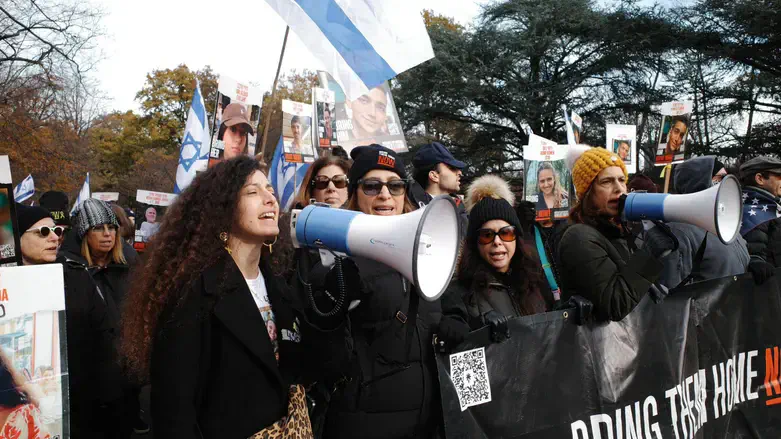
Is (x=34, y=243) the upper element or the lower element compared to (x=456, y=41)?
lower

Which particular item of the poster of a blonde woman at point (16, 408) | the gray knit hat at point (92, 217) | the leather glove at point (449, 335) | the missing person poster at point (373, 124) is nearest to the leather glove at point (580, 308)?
the leather glove at point (449, 335)

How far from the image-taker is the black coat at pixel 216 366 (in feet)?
6.21

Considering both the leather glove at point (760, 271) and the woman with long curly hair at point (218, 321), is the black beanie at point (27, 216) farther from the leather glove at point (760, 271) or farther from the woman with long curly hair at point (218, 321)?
the leather glove at point (760, 271)

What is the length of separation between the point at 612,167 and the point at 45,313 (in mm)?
2645

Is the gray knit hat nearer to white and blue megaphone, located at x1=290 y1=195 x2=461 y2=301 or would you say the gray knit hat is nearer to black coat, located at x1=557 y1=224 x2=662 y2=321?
white and blue megaphone, located at x1=290 y1=195 x2=461 y2=301

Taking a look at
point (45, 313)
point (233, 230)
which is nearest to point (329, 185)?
point (233, 230)

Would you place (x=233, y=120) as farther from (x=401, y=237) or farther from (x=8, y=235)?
(x=401, y=237)

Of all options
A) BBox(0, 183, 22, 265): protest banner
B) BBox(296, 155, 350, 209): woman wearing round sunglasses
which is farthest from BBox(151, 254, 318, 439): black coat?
BBox(296, 155, 350, 209): woman wearing round sunglasses

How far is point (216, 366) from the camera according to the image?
199 centimetres

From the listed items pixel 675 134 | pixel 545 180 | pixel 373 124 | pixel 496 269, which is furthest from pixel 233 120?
pixel 675 134

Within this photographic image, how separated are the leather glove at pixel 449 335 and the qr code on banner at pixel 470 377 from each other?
0.06m

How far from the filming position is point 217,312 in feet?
6.48

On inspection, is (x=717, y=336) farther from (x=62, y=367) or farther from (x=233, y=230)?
(x=62, y=367)

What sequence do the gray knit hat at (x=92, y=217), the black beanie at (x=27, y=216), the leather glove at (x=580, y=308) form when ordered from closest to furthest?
1. the leather glove at (x=580, y=308)
2. the black beanie at (x=27, y=216)
3. the gray knit hat at (x=92, y=217)
